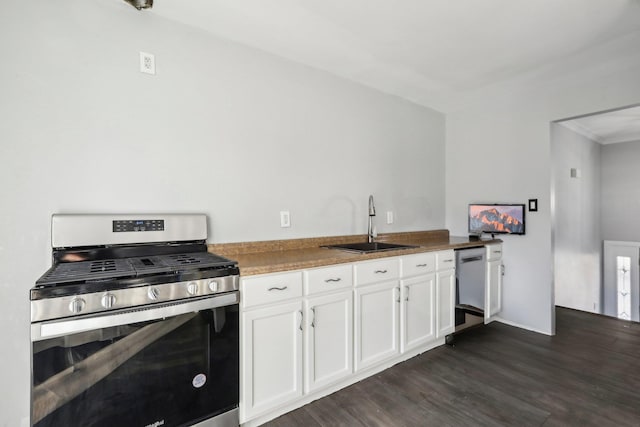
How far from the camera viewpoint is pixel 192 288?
57.8 inches

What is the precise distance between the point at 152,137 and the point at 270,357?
1.46 metres

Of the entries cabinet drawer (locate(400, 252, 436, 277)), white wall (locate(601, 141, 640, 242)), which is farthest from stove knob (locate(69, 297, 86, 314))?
white wall (locate(601, 141, 640, 242))

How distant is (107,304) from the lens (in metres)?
1.26

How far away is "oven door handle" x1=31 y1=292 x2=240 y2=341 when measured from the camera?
3.85 feet

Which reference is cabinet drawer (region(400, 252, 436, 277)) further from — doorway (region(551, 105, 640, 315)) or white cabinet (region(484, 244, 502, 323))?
doorway (region(551, 105, 640, 315))

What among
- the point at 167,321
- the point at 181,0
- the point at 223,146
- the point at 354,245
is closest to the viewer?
the point at 167,321

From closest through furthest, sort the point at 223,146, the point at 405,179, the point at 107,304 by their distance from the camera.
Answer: the point at 107,304 → the point at 223,146 → the point at 405,179

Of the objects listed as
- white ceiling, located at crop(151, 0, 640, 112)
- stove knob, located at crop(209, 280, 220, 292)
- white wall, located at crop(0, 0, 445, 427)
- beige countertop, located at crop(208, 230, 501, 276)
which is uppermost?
white ceiling, located at crop(151, 0, 640, 112)

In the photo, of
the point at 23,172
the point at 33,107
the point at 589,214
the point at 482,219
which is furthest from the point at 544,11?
the point at 589,214

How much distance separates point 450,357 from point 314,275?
4.81 ft

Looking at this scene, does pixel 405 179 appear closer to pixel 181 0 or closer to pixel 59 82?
pixel 181 0

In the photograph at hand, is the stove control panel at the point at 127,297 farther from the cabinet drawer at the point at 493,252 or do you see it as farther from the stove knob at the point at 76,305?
the cabinet drawer at the point at 493,252

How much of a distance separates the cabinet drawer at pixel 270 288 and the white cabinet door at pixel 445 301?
1.37 meters

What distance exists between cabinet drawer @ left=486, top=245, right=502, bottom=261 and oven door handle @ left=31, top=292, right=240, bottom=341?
2.56 m
